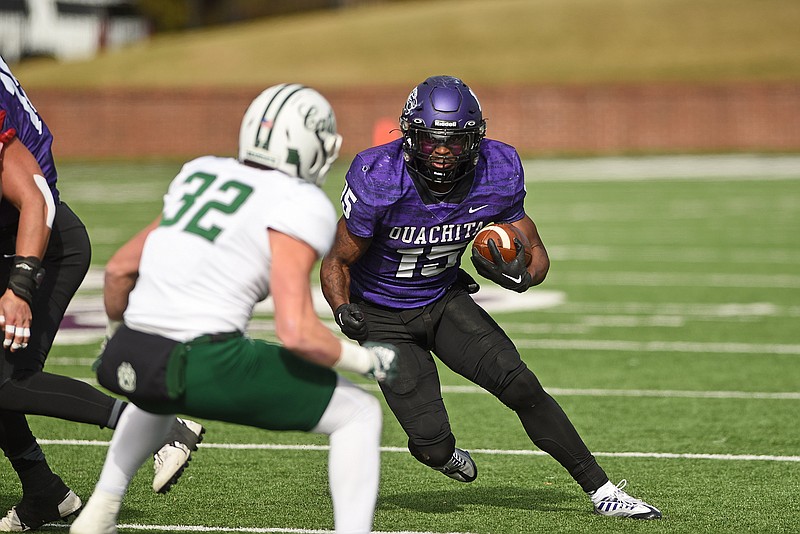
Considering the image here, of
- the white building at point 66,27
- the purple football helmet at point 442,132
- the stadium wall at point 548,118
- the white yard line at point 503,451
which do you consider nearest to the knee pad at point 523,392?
the purple football helmet at point 442,132

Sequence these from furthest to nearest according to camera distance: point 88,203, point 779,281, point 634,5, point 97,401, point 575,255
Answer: point 634,5 < point 88,203 < point 575,255 < point 779,281 < point 97,401

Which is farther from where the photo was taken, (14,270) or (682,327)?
(682,327)

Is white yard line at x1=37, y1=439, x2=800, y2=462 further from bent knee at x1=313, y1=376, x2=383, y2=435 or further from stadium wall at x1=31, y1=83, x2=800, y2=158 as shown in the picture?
stadium wall at x1=31, y1=83, x2=800, y2=158

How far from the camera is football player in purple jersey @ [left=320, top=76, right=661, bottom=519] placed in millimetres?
4715

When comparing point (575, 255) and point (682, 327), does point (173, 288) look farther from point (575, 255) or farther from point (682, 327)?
point (575, 255)

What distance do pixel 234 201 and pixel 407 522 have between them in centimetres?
175

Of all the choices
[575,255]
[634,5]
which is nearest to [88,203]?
[575,255]

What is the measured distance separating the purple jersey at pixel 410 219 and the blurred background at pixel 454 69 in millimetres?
30406

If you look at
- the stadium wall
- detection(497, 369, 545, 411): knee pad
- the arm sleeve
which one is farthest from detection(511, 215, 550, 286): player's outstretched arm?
the stadium wall

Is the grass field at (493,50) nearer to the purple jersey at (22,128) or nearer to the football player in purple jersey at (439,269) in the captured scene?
the football player in purple jersey at (439,269)

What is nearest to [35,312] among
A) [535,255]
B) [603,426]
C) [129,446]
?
[129,446]

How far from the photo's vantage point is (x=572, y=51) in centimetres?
4806

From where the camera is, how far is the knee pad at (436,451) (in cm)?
479

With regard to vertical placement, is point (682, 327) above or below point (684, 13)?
above
